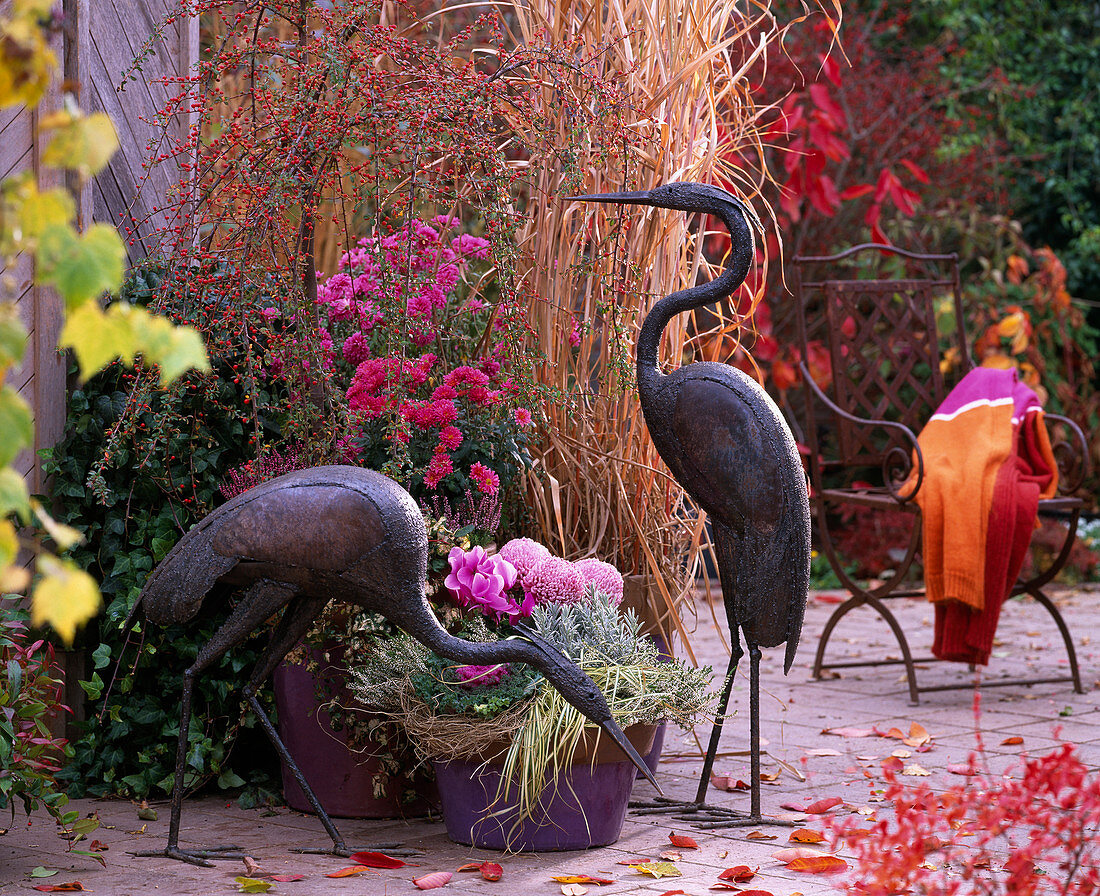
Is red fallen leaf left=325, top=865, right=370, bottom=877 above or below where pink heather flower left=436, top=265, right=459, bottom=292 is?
below

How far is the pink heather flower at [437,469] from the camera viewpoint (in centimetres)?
314

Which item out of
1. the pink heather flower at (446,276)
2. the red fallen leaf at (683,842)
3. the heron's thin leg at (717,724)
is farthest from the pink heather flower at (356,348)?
the red fallen leaf at (683,842)

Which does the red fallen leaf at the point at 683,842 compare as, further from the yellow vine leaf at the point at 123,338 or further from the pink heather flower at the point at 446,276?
the yellow vine leaf at the point at 123,338

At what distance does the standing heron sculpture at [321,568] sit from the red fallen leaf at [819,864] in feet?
1.44

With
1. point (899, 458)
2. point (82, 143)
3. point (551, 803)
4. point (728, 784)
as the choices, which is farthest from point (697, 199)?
point (82, 143)

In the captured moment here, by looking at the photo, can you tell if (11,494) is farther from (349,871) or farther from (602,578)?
(602,578)

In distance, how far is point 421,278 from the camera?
3441mm

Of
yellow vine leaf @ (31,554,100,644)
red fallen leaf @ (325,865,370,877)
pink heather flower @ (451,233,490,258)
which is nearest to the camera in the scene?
yellow vine leaf @ (31,554,100,644)

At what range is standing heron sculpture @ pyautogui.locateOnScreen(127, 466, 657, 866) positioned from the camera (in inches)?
104

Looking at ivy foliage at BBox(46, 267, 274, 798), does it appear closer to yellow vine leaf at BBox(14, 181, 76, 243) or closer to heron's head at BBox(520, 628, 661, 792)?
heron's head at BBox(520, 628, 661, 792)

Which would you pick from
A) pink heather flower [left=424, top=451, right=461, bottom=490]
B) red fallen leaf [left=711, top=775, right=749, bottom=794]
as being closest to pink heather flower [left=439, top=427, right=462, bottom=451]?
pink heather flower [left=424, top=451, right=461, bottom=490]

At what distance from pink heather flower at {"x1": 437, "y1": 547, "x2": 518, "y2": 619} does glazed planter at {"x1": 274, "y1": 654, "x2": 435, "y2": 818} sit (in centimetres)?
40

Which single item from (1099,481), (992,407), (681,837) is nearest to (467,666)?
(681,837)

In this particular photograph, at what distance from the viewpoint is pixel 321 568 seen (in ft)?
8.77
